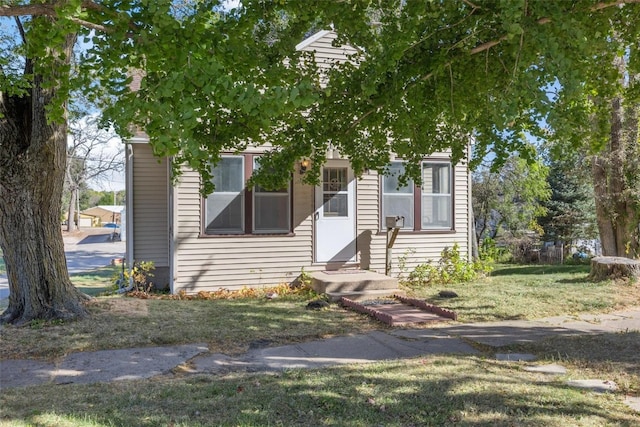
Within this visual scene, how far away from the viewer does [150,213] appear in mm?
10367

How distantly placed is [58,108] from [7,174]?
3221 mm

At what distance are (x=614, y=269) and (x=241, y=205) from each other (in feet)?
24.8

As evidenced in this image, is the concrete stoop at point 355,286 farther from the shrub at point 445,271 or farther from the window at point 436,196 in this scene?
the window at point 436,196

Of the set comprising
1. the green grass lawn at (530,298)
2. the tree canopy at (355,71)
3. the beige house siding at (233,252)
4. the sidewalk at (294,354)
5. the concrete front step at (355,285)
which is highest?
the tree canopy at (355,71)

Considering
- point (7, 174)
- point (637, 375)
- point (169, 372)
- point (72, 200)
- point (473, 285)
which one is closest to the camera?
point (637, 375)

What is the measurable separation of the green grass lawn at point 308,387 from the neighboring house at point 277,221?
2412 millimetres

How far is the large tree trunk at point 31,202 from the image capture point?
661cm

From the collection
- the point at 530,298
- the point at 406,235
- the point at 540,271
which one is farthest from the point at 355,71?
the point at 540,271

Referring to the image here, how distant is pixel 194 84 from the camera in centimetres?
309

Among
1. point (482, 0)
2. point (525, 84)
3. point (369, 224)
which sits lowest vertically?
point (369, 224)

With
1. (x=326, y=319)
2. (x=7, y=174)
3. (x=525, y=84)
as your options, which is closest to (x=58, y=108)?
(x=7, y=174)

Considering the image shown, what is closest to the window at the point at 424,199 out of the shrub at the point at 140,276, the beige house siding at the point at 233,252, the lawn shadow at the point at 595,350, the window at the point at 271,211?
the beige house siding at the point at 233,252

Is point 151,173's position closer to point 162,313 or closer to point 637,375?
point 162,313

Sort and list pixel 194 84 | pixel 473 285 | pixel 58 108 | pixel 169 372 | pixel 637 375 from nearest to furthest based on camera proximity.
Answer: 1. pixel 194 84
2. pixel 58 108
3. pixel 637 375
4. pixel 169 372
5. pixel 473 285
